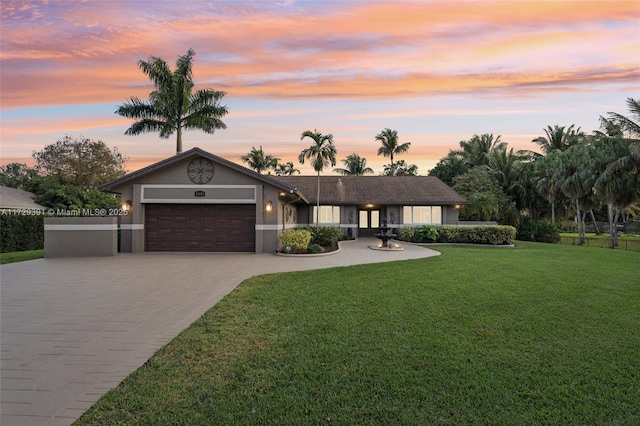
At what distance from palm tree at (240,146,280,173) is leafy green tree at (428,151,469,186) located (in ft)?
66.1

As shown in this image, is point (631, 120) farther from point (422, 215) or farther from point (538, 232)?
point (422, 215)

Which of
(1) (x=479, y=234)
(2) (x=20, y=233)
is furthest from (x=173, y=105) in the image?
(1) (x=479, y=234)

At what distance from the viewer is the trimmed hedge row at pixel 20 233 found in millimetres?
16094

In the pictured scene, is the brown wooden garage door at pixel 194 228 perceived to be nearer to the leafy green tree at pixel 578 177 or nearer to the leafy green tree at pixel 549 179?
the leafy green tree at pixel 578 177

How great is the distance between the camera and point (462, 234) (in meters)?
19.3

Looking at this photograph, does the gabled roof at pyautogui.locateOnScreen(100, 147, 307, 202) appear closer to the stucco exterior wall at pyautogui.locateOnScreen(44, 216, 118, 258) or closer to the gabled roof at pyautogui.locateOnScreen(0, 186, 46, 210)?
the stucco exterior wall at pyautogui.locateOnScreen(44, 216, 118, 258)

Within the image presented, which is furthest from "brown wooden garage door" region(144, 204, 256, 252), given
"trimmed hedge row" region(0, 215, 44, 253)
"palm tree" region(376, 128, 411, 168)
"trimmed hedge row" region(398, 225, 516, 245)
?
"palm tree" region(376, 128, 411, 168)

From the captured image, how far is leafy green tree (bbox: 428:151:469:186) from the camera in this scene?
37.2 meters

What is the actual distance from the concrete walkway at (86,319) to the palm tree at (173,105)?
14.1m

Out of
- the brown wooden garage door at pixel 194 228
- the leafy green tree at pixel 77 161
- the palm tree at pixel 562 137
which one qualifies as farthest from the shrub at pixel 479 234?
the leafy green tree at pixel 77 161

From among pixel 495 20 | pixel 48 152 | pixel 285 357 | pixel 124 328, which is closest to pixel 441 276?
pixel 285 357

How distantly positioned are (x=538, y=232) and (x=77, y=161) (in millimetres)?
41895

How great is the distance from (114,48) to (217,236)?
8.02 meters

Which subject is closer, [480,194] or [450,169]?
[480,194]
